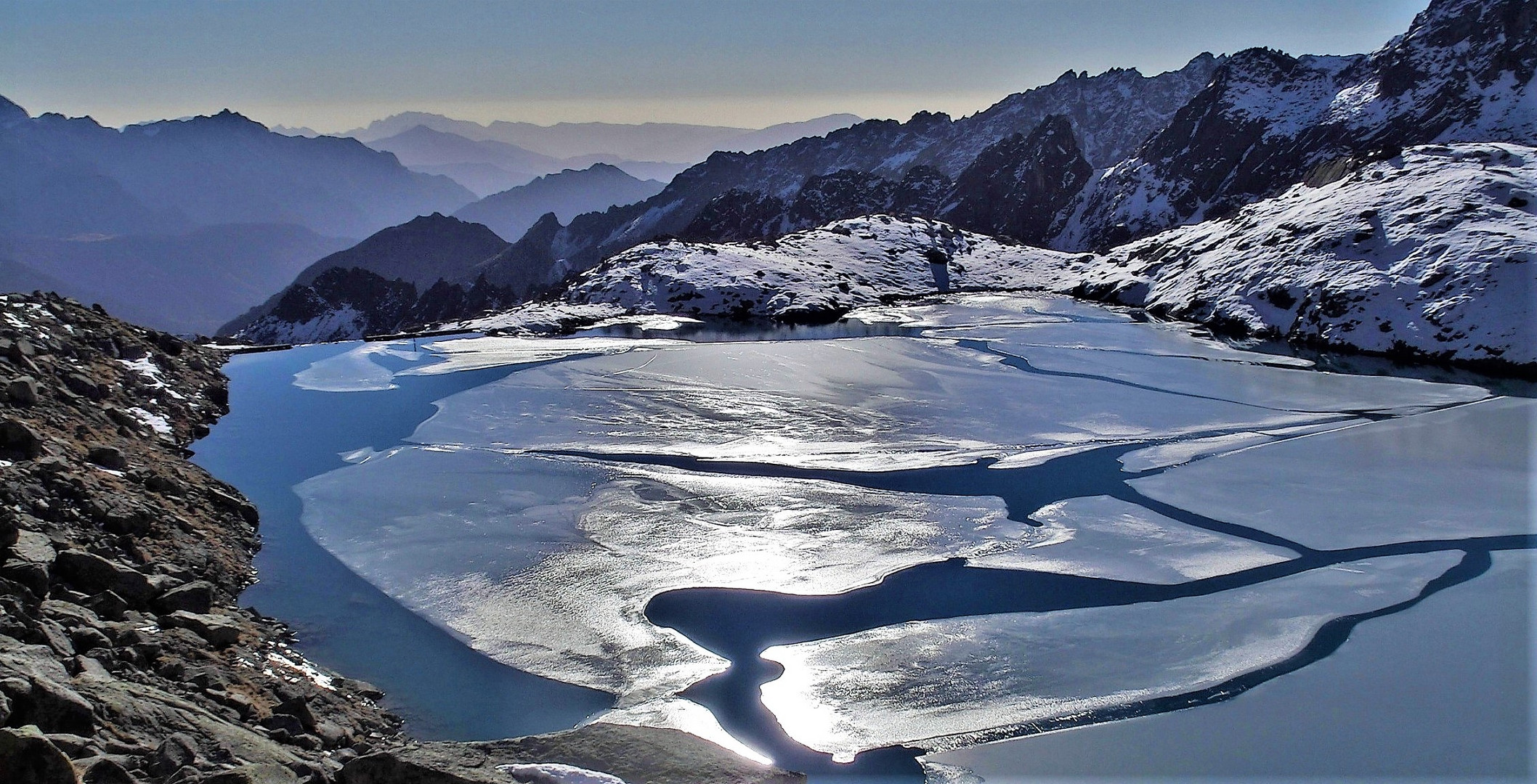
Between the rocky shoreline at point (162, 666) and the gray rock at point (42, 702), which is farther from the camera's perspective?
the rocky shoreline at point (162, 666)

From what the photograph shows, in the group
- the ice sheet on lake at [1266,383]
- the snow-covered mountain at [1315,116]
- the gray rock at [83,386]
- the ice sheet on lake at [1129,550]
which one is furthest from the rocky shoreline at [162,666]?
the snow-covered mountain at [1315,116]

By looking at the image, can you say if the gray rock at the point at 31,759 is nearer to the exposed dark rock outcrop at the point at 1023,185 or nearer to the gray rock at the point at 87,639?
the gray rock at the point at 87,639

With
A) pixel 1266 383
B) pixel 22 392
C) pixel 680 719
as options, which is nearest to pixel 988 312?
pixel 1266 383

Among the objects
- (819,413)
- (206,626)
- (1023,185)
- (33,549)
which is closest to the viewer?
(33,549)

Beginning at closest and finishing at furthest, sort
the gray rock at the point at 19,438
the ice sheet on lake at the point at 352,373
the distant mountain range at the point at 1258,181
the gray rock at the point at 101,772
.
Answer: the gray rock at the point at 101,772 → the gray rock at the point at 19,438 → the ice sheet on lake at the point at 352,373 → the distant mountain range at the point at 1258,181

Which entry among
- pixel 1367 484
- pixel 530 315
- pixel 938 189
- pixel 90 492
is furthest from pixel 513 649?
pixel 938 189

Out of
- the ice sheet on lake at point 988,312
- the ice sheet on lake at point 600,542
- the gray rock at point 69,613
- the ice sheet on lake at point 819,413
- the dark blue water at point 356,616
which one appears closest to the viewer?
the gray rock at point 69,613

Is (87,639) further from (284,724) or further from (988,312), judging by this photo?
(988,312)
